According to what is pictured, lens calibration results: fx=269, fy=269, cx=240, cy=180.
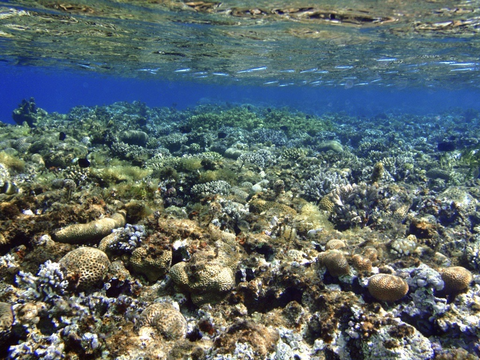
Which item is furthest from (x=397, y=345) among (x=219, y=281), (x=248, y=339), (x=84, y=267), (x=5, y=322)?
(x=5, y=322)

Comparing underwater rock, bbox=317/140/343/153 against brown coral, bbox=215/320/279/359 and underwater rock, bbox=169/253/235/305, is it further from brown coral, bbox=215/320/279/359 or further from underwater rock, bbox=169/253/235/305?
brown coral, bbox=215/320/279/359

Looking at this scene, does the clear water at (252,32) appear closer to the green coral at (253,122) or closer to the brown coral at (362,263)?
the green coral at (253,122)

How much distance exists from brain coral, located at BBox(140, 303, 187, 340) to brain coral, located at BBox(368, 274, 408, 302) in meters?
3.05

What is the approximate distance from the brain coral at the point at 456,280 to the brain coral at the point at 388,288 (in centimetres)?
82

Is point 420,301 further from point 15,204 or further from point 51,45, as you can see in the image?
point 51,45

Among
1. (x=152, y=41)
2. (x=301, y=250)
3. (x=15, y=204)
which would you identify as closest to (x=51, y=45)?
(x=152, y=41)

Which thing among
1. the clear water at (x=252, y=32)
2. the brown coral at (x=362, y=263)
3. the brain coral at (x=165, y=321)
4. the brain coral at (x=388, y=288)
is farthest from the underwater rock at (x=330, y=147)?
the brain coral at (x=165, y=321)

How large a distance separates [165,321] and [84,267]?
4.64ft

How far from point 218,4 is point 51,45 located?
54.7 ft

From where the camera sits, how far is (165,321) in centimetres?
367

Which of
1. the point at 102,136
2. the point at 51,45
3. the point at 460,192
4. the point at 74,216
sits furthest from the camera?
the point at 51,45

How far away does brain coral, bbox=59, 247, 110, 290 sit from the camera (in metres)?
3.80

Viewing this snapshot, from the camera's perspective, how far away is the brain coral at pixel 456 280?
4.43 meters

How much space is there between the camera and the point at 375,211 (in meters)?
8.41
